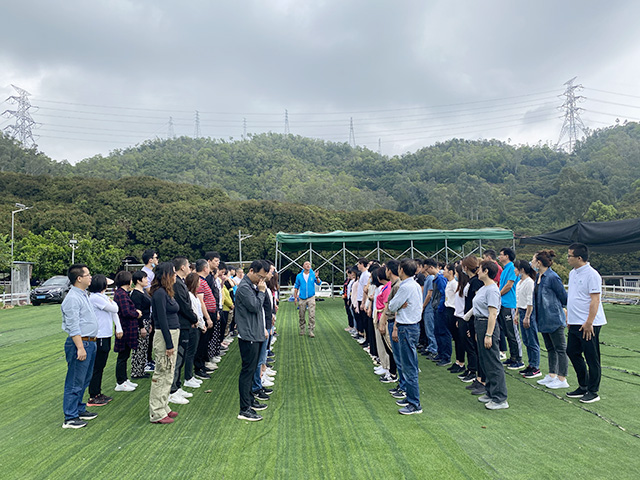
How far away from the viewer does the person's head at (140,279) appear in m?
6.28

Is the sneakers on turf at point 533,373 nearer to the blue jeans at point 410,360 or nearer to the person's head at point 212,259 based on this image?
the blue jeans at point 410,360

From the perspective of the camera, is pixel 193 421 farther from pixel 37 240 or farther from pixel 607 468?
pixel 37 240

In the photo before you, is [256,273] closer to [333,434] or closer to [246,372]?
[246,372]

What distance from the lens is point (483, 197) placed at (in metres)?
64.2

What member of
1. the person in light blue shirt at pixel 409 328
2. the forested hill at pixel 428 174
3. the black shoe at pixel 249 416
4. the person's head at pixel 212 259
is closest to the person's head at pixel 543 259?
the person in light blue shirt at pixel 409 328

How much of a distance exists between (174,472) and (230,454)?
50 cm

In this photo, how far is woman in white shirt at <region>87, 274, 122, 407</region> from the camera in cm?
524

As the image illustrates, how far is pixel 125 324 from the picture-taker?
5961mm

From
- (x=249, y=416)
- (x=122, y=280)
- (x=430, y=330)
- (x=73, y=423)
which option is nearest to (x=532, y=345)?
(x=430, y=330)

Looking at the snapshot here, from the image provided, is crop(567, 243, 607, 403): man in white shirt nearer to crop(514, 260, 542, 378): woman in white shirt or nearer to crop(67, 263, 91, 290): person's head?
crop(514, 260, 542, 378): woman in white shirt

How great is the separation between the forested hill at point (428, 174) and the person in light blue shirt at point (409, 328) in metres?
41.7

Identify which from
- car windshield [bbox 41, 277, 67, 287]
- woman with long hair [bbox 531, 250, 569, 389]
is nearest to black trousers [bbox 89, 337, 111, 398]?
woman with long hair [bbox 531, 250, 569, 389]

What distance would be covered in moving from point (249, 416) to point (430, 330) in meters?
4.47

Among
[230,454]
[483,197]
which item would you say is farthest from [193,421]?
[483,197]
